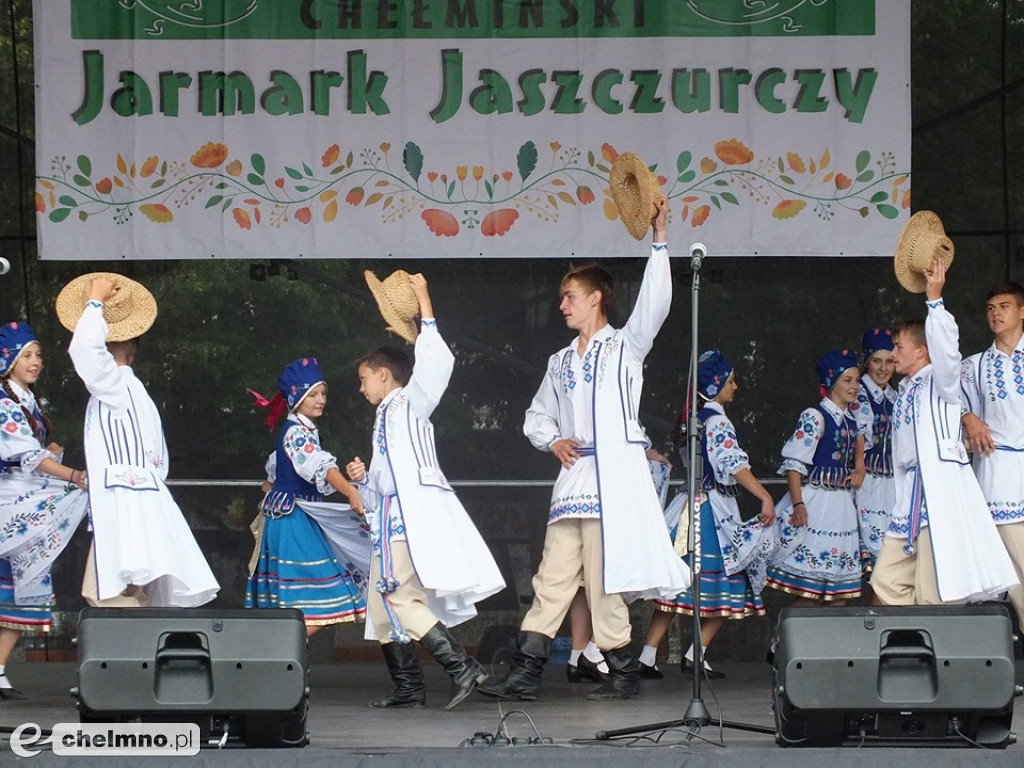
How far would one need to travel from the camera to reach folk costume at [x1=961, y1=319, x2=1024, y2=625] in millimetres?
6125

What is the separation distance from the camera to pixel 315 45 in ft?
24.7

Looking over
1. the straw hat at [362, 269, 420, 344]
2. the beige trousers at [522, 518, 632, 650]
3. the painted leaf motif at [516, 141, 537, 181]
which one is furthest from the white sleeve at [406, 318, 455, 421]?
the painted leaf motif at [516, 141, 537, 181]

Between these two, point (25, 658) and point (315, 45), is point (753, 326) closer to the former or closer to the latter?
point (315, 45)

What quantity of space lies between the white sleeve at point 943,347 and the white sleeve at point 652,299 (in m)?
0.90

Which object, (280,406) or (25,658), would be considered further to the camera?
(25,658)

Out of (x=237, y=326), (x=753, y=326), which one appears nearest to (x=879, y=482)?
(x=753, y=326)

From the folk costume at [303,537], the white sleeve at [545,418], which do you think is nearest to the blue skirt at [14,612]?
the folk costume at [303,537]

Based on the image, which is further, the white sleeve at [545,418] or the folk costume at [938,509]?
the white sleeve at [545,418]

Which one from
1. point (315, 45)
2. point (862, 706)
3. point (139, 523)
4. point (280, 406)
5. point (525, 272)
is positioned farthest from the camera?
point (525, 272)

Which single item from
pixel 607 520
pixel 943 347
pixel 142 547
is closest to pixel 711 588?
pixel 607 520

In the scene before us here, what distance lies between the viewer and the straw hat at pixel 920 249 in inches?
229

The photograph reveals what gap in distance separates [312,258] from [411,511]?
197 cm

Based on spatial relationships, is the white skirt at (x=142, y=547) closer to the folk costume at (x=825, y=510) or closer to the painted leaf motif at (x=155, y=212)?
the painted leaf motif at (x=155, y=212)

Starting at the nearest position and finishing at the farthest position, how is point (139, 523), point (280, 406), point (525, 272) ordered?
point (139, 523)
point (280, 406)
point (525, 272)
